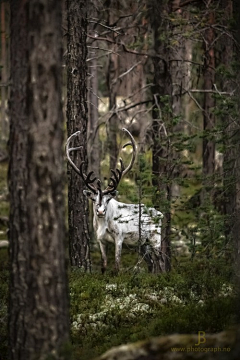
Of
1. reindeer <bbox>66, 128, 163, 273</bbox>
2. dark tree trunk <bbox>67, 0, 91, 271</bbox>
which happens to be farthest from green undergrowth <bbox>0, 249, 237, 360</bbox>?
reindeer <bbox>66, 128, 163, 273</bbox>

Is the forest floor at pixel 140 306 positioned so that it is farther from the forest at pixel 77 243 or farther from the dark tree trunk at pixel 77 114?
the dark tree trunk at pixel 77 114

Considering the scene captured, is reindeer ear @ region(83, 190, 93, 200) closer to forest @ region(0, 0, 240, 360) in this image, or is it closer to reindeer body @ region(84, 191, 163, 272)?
forest @ region(0, 0, 240, 360)

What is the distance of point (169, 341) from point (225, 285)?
3809mm

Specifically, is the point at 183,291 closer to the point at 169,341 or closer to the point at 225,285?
the point at 225,285

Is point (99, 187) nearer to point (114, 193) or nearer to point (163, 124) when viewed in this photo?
point (114, 193)

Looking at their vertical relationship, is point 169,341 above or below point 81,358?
above

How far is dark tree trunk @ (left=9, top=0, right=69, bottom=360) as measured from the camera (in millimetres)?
6902

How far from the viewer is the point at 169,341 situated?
6719mm

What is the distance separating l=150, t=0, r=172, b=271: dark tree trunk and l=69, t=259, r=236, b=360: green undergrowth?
1.90 metres

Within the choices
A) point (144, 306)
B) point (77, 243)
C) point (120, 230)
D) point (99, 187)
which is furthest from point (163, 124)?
point (144, 306)

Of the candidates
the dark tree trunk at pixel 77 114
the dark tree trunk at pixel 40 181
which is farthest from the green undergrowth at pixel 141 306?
the dark tree trunk at pixel 40 181

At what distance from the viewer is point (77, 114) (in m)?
12.8

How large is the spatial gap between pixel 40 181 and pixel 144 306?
12.4ft

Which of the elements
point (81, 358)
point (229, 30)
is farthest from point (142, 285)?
point (229, 30)
